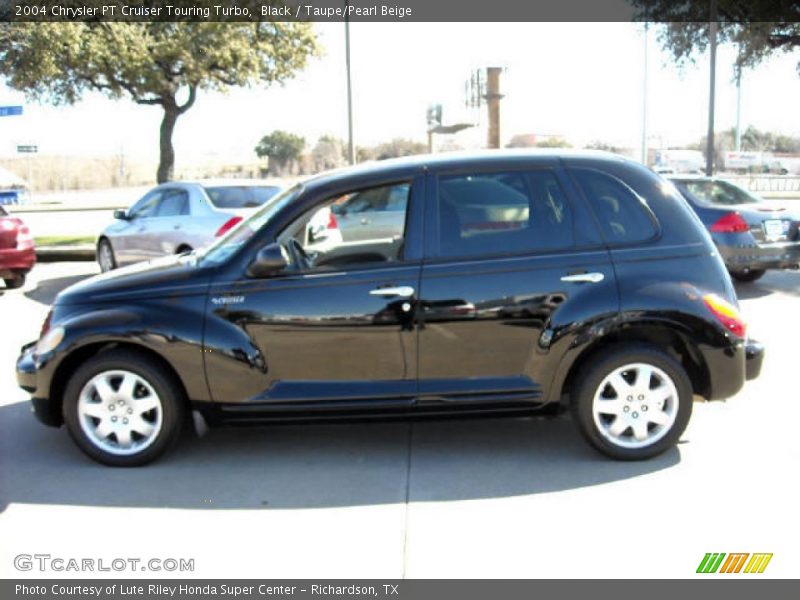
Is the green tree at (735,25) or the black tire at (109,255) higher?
the green tree at (735,25)

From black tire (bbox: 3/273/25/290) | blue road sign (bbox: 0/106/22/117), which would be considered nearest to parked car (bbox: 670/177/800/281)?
black tire (bbox: 3/273/25/290)

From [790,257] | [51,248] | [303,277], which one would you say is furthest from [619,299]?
[51,248]

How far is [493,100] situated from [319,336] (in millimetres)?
26945

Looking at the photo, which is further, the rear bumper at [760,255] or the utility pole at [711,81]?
the utility pole at [711,81]

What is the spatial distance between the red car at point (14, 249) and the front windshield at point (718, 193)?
9458 millimetres

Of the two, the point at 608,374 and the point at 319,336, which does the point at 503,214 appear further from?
the point at 319,336

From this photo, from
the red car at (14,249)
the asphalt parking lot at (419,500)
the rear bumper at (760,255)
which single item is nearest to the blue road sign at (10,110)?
the red car at (14,249)

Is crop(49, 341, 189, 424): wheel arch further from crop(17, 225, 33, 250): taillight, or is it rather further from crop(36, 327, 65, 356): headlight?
crop(17, 225, 33, 250): taillight

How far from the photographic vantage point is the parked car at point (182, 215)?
1067cm

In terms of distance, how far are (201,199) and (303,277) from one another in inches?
262

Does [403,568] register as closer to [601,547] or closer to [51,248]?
[601,547]

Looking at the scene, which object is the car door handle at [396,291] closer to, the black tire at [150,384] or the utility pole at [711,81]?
the black tire at [150,384]

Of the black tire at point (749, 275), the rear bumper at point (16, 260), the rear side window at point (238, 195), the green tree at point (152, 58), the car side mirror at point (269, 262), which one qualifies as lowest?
the black tire at point (749, 275)

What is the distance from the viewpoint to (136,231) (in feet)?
38.3
